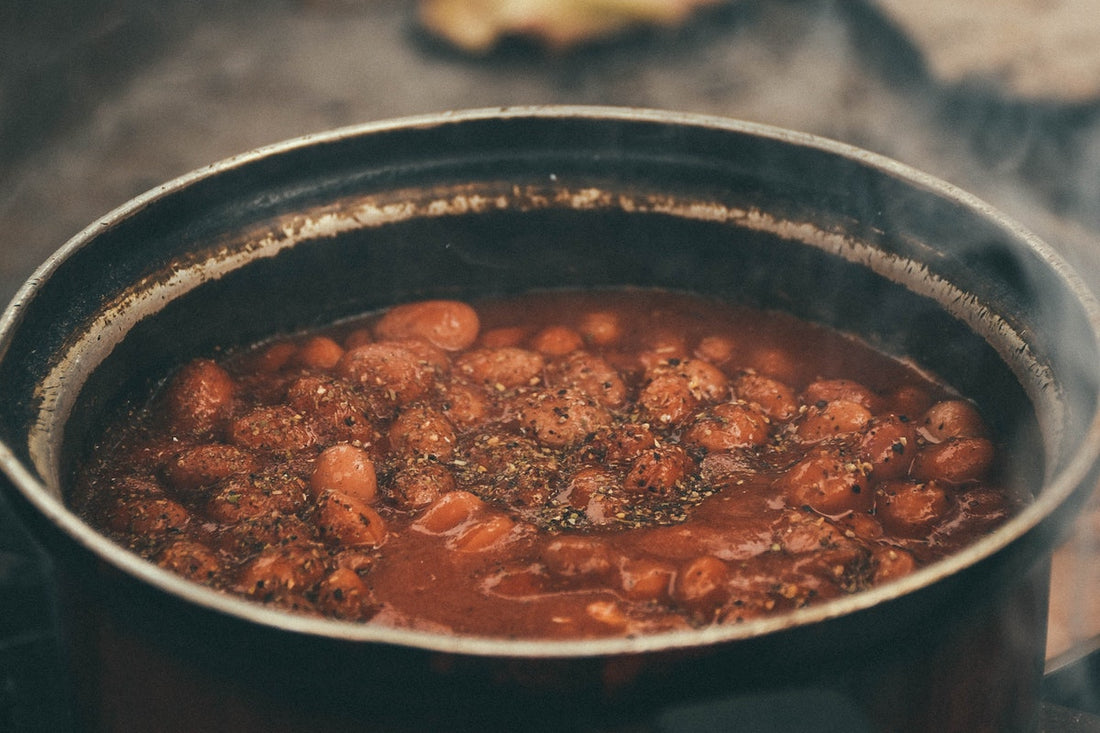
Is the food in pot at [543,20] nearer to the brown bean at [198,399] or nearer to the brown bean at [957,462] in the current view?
the brown bean at [198,399]

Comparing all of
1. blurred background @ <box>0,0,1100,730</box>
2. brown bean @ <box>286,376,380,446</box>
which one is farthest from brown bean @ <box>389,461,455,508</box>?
blurred background @ <box>0,0,1100,730</box>

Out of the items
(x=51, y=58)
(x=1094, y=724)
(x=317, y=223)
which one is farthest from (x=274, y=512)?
(x=51, y=58)

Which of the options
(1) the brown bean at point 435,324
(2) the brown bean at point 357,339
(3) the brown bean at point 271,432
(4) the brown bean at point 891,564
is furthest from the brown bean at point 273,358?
(4) the brown bean at point 891,564

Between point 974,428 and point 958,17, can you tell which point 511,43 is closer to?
point 958,17

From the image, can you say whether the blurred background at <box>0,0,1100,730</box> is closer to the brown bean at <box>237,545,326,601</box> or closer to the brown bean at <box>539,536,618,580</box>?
the brown bean at <box>237,545,326,601</box>

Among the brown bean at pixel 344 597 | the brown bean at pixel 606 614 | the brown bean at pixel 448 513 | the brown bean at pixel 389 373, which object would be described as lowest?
the brown bean at pixel 344 597

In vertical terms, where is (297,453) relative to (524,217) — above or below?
below
